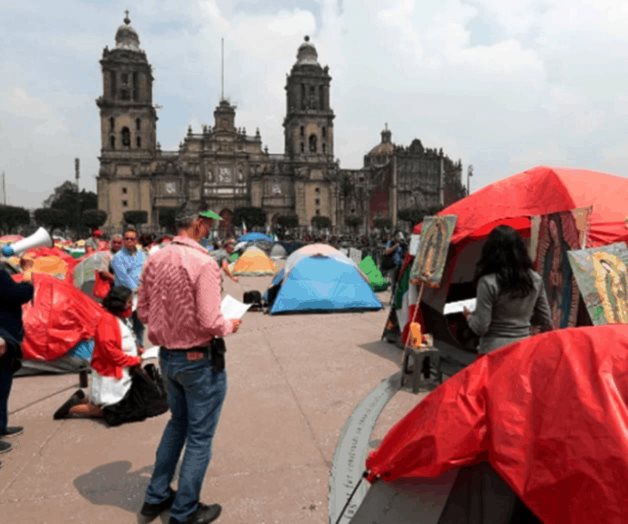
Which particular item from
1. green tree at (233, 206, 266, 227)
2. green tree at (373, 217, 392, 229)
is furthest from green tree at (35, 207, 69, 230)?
green tree at (373, 217, 392, 229)

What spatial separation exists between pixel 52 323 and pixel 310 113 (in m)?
60.1

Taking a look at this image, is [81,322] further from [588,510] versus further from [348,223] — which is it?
[348,223]

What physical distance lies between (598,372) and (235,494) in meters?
2.39

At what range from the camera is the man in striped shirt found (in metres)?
2.64

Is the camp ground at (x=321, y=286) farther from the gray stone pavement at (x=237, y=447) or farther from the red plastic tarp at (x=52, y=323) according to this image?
the red plastic tarp at (x=52, y=323)

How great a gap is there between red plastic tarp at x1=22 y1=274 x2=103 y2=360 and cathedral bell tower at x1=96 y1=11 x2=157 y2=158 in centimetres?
5710

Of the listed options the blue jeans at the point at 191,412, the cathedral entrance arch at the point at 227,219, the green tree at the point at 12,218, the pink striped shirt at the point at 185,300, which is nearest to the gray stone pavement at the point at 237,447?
the blue jeans at the point at 191,412

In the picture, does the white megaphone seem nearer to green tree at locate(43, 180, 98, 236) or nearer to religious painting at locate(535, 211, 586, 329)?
religious painting at locate(535, 211, 586, 329)

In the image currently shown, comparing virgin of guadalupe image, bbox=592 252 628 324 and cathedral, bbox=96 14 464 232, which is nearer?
virgin of guadalupe image, bbox=592 252 628 324

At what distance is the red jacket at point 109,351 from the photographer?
4320 mm

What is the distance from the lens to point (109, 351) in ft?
14.1

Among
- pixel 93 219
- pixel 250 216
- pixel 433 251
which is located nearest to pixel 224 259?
pixel 433 251

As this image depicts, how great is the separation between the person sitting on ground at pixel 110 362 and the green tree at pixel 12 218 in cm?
5884

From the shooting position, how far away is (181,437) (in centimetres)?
285
